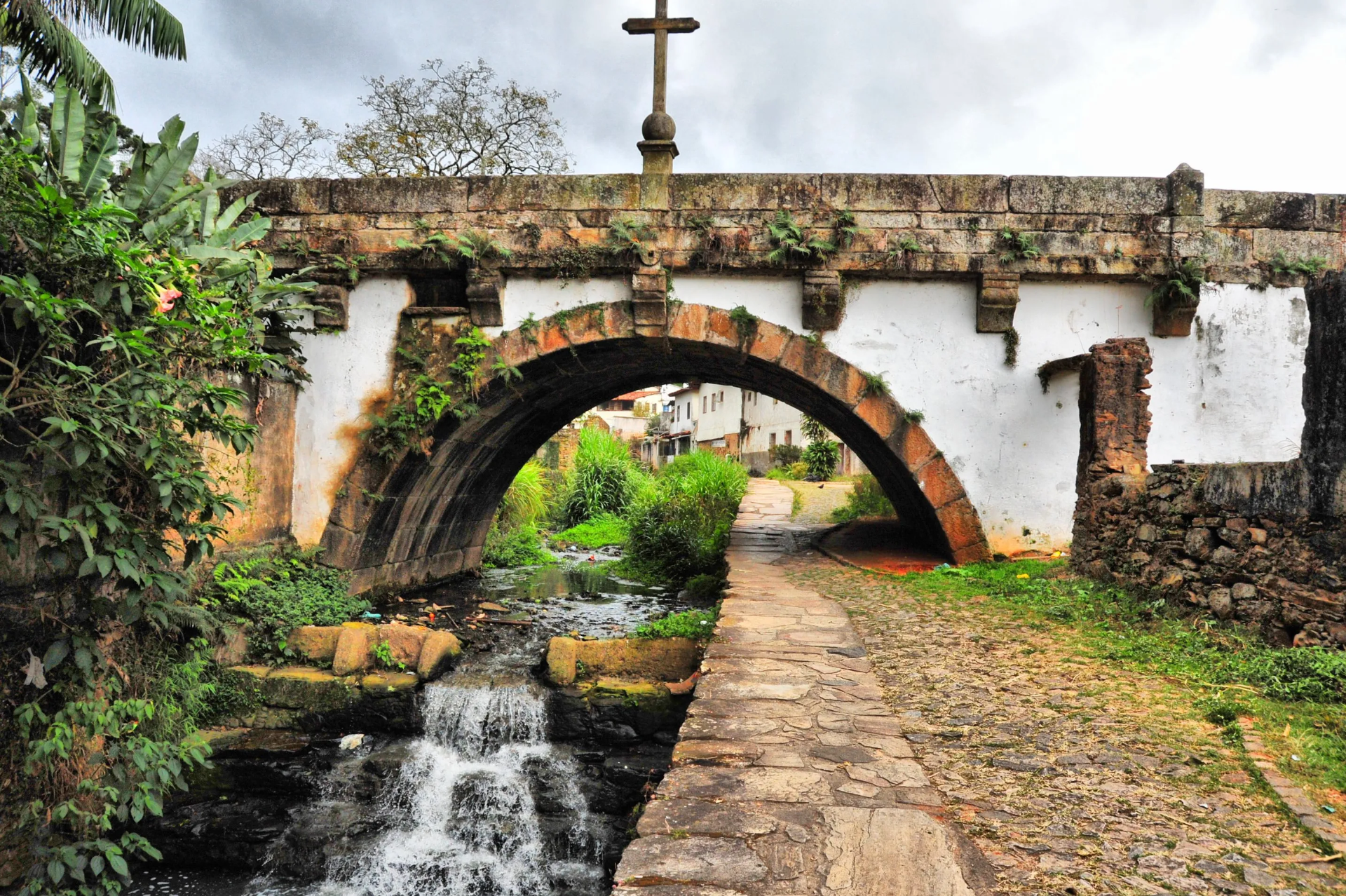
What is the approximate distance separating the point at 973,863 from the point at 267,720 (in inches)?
192

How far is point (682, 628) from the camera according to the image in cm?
610

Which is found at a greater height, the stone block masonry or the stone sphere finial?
the stone sphere finial

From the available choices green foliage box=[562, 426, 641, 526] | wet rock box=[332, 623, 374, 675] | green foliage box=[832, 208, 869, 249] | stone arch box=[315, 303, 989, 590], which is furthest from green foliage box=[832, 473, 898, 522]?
wet rock box=[332, 623, 374, 675]

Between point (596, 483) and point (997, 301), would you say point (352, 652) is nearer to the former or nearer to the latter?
point (997, 301)

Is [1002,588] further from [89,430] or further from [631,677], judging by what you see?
[89,430]

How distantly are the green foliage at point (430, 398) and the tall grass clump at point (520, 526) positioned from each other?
3.29 meters

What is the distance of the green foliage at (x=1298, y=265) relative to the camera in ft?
22.2

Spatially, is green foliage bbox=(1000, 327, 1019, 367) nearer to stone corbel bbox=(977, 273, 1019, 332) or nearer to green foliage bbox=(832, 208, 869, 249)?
stone corbel bbox=(977, 273, 1019, 332)

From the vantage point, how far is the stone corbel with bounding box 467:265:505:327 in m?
7.02

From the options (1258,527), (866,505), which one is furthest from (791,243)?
(866,505)

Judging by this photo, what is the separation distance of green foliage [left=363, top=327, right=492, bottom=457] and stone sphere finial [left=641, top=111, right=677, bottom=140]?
7.25 ft

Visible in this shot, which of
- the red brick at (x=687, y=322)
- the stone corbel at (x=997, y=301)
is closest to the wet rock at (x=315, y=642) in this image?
the red brick at (x=687, y=322)

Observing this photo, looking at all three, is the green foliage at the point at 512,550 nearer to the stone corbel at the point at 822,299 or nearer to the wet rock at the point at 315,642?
the wet rock at the point at 315,642

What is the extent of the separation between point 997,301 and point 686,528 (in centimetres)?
555
